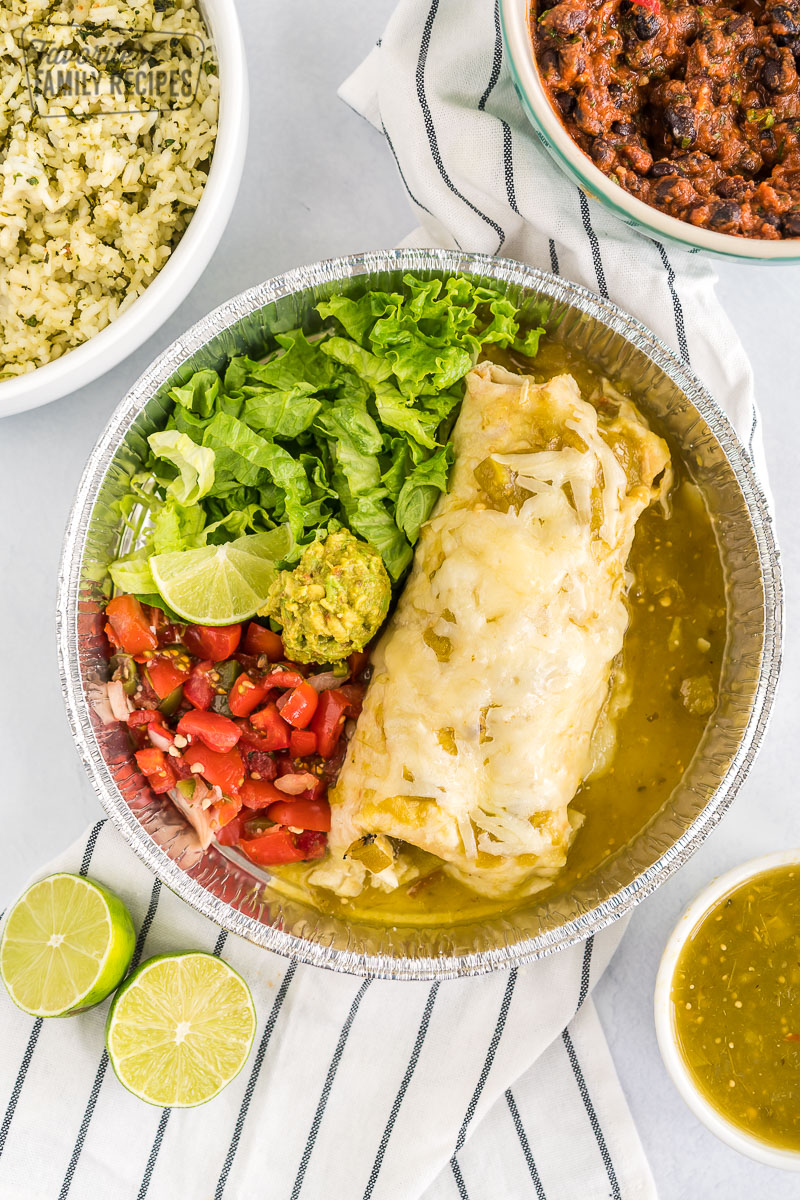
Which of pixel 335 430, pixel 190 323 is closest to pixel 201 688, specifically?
pixel 335 430

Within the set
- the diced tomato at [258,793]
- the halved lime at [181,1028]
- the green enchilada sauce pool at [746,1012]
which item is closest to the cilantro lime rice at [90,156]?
the diced tomato at [258,793]

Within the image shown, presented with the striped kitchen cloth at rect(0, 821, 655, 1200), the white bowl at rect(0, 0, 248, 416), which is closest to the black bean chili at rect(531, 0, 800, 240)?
the white bowl at rect(0, 0, 248, 416)

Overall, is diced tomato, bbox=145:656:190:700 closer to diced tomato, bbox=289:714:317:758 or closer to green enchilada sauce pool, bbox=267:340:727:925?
diced tomato, bbox=289:714:317:758

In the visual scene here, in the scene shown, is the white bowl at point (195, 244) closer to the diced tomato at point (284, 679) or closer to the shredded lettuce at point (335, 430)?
the shredded lettuce at point (335, 430)

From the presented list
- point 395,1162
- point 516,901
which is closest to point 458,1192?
point 395,1162

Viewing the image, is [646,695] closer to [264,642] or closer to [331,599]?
[331,599]

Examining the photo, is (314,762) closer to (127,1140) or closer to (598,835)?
(598,835)
